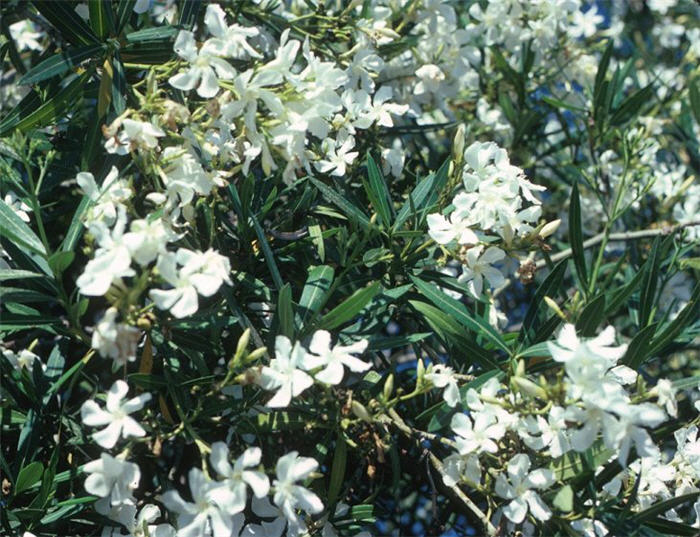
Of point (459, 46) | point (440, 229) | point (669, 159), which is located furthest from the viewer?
point (669, 159)

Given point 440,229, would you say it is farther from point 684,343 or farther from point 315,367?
point 684,343

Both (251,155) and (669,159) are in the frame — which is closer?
(251,155)

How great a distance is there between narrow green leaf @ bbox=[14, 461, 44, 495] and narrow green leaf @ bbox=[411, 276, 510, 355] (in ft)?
2.51

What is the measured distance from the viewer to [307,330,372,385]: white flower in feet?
4.46

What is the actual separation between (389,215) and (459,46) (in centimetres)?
80

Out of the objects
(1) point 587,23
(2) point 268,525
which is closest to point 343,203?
(2) point 268,525

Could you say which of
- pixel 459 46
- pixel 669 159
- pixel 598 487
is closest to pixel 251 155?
pixel 598 487

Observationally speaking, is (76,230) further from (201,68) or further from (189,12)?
(189,12)

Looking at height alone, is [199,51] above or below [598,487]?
above

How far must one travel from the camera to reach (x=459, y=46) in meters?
2.29

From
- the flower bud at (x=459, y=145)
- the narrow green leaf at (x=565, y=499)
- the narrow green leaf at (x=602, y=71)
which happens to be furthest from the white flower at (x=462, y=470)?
the narrow green leaf at (x=602, y=71)

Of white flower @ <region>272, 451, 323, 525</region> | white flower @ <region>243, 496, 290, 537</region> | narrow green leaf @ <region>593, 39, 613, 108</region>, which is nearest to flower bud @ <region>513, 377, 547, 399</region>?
white flower @ <region>272, 451, 323, 525</region>

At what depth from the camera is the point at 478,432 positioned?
1439 mm

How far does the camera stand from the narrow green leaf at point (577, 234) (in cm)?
184
